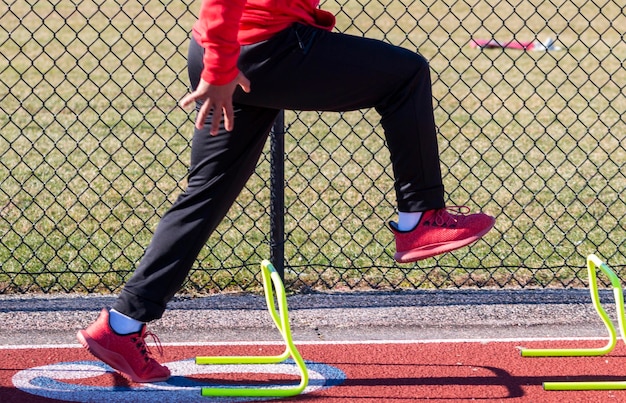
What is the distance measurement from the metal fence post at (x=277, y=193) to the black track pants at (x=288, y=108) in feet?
4.71

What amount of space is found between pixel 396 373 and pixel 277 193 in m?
1.39

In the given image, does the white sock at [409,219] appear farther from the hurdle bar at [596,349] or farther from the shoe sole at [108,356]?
the shoe sole at [108,356]

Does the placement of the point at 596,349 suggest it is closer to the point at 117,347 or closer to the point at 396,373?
the point at 396,373

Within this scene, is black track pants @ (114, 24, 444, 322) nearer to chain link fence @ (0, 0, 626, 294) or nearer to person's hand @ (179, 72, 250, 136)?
person's hand @ (179, 72, 250, 136)

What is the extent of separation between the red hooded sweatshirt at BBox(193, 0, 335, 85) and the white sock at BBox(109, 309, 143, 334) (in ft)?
3.49

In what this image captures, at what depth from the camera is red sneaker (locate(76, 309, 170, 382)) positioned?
155 inches

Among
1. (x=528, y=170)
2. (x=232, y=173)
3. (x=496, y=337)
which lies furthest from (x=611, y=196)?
(x=232, y=173)

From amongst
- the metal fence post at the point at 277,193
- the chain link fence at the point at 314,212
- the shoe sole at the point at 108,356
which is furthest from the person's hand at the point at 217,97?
the chain link fence at the point at 314,212

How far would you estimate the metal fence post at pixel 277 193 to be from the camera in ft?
17.4

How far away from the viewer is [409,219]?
12.7 ft

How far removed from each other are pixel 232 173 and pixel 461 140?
247 inches

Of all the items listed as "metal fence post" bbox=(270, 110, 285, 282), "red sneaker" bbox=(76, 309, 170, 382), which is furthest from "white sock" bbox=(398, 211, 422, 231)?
"metal fence post" bbox=(270, 110, 285, 282)

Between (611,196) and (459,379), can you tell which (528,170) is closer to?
(611,196)

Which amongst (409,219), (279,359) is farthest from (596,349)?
(279,359)
